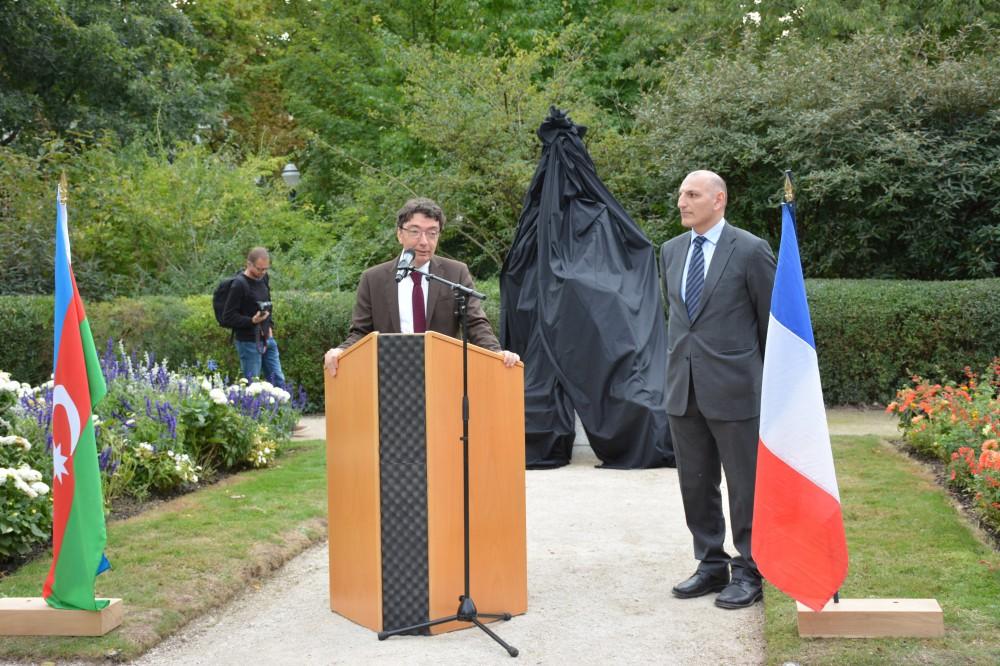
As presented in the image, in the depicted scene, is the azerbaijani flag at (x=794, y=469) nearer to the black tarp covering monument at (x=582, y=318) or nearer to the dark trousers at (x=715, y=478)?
the dark trousers at (x=715, y=478)

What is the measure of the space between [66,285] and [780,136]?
1062 cm

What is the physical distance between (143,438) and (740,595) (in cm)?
468

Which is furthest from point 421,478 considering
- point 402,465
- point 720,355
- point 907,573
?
point 907,573

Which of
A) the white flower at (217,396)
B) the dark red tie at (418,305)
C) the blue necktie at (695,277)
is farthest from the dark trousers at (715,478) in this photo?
the white flower at (217,396)

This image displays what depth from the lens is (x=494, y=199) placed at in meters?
15.8

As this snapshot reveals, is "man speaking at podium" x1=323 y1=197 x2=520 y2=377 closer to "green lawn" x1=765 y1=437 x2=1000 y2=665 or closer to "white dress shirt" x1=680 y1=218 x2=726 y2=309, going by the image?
"white dress shirt" x1=680 y1=218 x2=726 y2=309

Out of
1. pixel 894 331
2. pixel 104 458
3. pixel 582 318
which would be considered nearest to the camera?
pixel 104 458

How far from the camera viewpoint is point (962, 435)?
23.7 ft

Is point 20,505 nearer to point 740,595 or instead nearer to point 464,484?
point 464,484

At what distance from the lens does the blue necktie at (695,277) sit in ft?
16.7

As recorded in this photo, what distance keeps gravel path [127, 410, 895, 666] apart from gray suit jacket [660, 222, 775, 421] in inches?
38.9

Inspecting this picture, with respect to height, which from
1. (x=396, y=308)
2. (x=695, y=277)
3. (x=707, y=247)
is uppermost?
(x=707, y=247)

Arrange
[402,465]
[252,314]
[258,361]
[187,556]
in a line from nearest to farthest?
1. [402,465]
2. [187,556]
3. [252,314]
4. [258,361]

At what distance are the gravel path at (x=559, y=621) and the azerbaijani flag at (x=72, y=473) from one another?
1.69 ft
